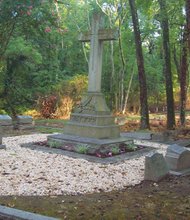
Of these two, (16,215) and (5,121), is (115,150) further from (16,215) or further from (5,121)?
(5,121)

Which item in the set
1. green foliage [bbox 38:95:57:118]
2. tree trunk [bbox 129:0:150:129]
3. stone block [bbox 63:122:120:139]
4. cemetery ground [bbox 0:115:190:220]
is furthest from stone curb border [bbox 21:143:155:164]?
green foliage [bbox 38:95:57:118]

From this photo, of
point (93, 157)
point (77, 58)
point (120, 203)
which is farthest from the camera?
point (77, 58)

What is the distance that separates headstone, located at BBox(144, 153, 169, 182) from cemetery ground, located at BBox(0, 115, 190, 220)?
22 centimetres

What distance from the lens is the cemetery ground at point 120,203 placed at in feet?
15.0

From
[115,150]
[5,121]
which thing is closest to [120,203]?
[115,150]

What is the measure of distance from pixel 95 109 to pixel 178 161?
3054mm

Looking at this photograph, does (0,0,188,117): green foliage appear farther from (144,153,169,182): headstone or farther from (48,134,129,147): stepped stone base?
(144,153,169,182): headstone

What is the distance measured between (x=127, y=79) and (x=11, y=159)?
61.9 feet

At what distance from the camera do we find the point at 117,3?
24.3 metres

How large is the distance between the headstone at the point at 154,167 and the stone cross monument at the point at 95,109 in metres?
2.79

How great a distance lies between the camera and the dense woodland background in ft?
44.1

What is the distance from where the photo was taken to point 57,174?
654cm

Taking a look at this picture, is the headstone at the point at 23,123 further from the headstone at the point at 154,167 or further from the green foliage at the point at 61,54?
the headstone at the point at 154,167

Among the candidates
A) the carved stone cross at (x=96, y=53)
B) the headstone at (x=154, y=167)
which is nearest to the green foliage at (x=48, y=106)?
the carved stone cross at (x=96, y=53)
